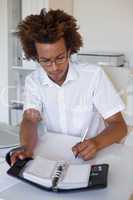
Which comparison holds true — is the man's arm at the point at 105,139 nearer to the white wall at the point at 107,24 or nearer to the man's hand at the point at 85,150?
the man's hand at the point at 85,150

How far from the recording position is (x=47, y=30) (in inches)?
53.2

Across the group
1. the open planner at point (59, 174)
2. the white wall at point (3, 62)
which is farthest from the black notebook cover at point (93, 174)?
the white wall at point (3, 62)

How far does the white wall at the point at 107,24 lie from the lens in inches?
118

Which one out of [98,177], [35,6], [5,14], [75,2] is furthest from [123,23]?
[98,177]

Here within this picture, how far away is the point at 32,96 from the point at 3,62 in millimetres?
Answer: 1388

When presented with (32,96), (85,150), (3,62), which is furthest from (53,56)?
(3,62)

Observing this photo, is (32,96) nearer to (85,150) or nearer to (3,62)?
(85,150)

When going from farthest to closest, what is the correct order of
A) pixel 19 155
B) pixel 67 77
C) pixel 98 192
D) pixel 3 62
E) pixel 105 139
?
pixel 3 62 → pixel 67 77 → pixel 105 139 → pixel 19 155 → pixel 98 192

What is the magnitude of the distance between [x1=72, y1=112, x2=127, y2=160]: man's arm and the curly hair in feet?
1.25

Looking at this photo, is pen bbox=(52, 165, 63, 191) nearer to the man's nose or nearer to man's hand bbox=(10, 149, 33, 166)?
man's hand bbox=(10, 149, 33, 166)

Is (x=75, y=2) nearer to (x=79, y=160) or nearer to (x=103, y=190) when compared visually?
(x=79, y=160)

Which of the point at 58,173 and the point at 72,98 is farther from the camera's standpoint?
the point at 72,98

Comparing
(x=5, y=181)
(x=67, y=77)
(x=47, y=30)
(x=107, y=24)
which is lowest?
(x=5, y=181)

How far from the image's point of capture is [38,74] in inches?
62.9
